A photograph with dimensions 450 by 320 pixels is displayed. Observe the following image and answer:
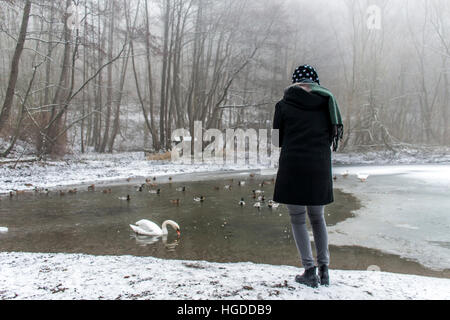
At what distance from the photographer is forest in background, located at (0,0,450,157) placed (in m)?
19.8

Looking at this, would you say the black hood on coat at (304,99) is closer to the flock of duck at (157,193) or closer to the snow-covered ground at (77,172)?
the flock of duck at (157,193)

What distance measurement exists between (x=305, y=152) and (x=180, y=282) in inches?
60.3

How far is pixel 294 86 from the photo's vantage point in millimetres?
2963

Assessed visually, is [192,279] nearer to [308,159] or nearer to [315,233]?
[315,233]

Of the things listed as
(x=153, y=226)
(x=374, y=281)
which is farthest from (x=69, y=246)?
(x=374, y=281)

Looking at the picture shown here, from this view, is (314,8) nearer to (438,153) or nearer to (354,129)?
(354,129)

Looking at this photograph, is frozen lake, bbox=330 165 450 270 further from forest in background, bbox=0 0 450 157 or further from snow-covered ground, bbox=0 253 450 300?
forest in background, bbox=0 0 450 157

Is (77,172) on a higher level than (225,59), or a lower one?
lower

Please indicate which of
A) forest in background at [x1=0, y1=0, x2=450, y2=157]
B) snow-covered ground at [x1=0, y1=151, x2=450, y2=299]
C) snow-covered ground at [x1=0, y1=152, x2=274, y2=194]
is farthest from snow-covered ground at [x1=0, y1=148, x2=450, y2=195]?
snow-covered ground at [x1=0, y1=151, x2=450, y2=299]

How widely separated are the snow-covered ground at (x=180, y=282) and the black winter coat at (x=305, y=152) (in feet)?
2.42

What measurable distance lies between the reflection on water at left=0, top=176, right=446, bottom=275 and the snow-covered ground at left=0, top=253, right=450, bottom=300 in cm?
67

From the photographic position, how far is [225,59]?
25422 millimetres

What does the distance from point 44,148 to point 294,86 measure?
15933 millimetres

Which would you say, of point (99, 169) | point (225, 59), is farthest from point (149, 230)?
point (225, 59)
